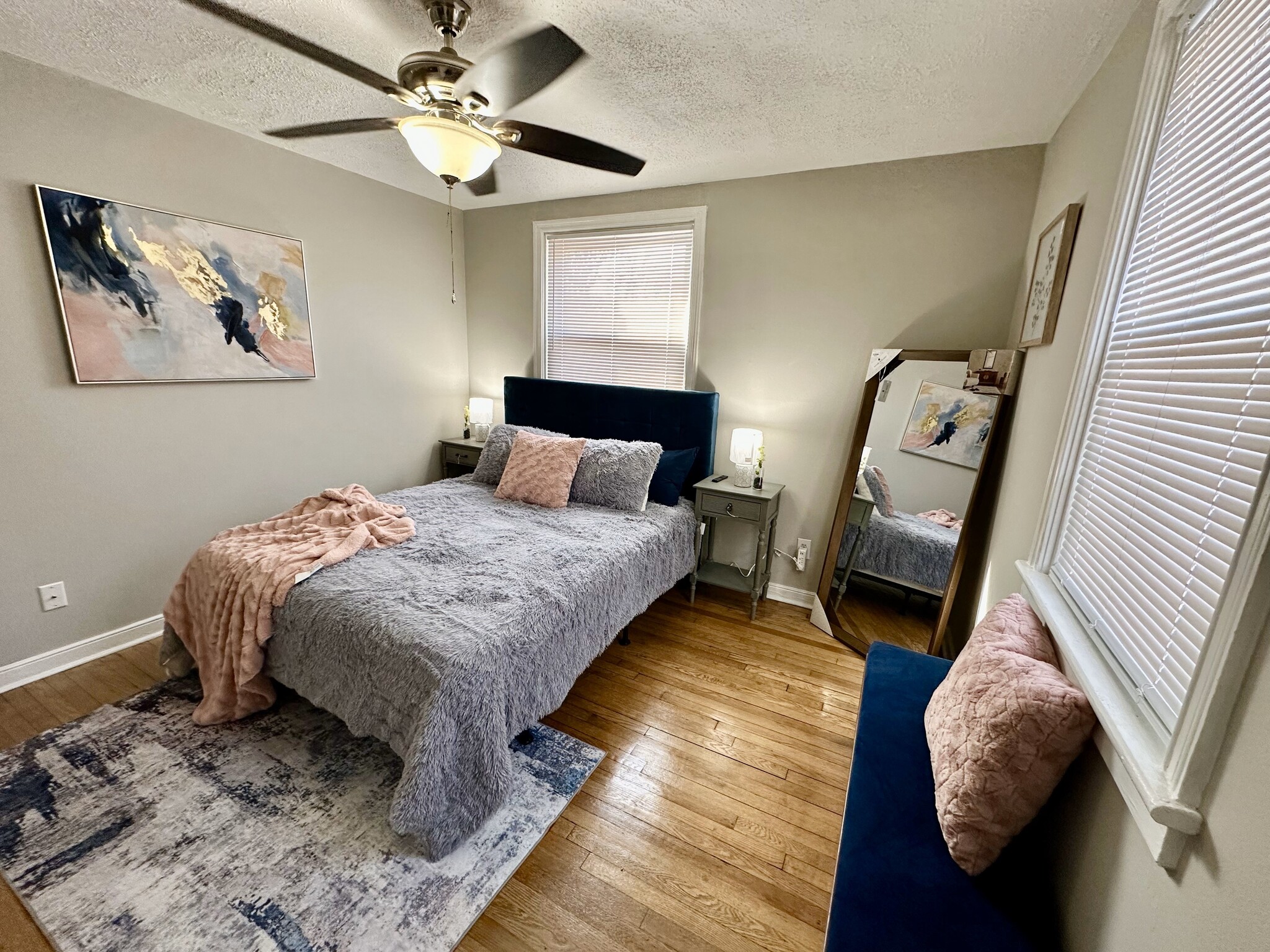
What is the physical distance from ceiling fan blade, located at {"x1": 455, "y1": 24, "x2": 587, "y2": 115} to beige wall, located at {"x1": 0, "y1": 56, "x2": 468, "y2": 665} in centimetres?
185

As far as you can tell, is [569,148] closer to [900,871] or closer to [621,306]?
[621,306]

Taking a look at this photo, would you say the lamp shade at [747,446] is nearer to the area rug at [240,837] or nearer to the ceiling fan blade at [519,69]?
the area rug at [240,837]

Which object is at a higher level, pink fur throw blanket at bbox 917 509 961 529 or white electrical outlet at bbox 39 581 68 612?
pink fur throw blanket at bbox 917 509 961 529

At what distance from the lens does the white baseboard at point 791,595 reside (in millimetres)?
3141

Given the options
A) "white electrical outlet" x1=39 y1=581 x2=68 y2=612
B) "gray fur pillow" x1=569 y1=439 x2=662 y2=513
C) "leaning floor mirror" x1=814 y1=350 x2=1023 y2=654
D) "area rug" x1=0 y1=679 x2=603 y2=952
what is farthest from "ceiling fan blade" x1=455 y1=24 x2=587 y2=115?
"white electrical outlet" x1=39 y1=581 x2=68 y2=612

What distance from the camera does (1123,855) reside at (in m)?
0.85

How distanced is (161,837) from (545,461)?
201 centimetres

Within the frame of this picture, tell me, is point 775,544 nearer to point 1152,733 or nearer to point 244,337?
point 1152,733

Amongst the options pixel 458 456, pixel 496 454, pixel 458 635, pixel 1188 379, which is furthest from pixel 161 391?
pixel 1188 379

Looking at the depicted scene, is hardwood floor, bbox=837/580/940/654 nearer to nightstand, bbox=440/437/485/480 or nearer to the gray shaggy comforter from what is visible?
the gray shaggy comforter

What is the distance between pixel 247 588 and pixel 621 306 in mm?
2612

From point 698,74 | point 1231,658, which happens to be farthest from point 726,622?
point 698,74

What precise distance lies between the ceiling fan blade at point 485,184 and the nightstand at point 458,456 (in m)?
1.89

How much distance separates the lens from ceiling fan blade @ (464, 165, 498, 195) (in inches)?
82.9
